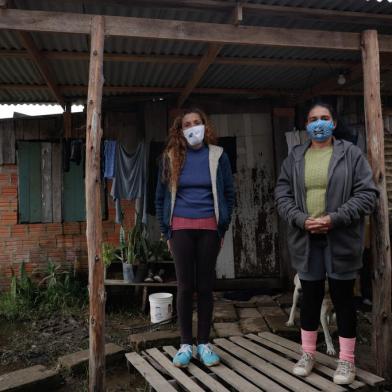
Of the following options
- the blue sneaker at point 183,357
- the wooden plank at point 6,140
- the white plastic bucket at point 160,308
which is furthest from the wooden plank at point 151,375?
the wooden plank at point 6,140

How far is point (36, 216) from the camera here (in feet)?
22.6

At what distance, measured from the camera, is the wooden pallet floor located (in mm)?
3068

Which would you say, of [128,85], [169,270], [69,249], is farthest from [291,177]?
[69,249]

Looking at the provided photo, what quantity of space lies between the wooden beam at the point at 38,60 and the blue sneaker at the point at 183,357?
3.31 metres

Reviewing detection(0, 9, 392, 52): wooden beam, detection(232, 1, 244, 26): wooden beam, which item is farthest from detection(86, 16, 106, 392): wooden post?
detection(232, 1, 244, 26): wooden beam

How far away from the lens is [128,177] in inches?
252

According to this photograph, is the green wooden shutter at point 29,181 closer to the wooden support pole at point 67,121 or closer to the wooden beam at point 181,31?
the wooden support pole at point 67,121

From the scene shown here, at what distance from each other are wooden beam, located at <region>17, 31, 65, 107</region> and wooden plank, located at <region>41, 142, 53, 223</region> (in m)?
1.11

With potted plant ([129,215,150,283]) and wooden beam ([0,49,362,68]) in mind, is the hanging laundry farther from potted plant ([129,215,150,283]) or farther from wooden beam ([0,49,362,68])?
wooden beam ([0,49,362,68])

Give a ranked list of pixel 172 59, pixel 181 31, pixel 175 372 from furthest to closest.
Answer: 1. pixel 172 59
2. pixel 181 31
3. pixel 175 372

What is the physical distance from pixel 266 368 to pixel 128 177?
3850 mm

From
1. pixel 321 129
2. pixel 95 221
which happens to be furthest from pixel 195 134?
pixel 95 221

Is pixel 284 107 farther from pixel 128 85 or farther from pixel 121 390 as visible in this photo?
pixel 121 390

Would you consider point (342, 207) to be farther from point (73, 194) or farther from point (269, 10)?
point (73, 194)
